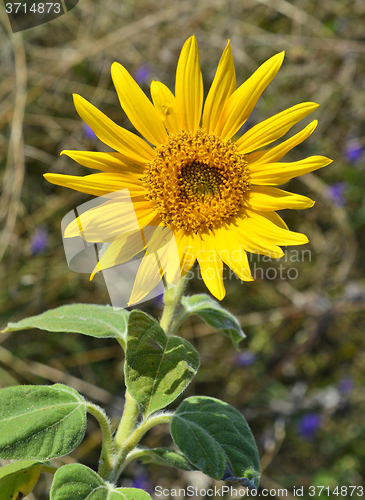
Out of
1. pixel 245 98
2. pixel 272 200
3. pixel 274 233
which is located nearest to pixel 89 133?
pixel 245 98

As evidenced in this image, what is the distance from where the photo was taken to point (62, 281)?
169 inches

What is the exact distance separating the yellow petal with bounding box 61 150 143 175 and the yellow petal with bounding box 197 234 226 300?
519 millimetres

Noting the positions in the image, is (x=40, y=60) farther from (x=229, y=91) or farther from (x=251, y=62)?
(x=229, y=91)

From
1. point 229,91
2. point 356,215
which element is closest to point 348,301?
point 356,215

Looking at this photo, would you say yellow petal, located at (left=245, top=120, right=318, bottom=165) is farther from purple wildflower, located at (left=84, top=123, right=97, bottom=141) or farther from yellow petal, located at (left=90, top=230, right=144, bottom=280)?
purple wildflower, located at (left=84, top=123, right=97, bottom=141)

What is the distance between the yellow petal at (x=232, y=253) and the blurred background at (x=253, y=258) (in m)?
2.16

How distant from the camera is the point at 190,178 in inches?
93.5

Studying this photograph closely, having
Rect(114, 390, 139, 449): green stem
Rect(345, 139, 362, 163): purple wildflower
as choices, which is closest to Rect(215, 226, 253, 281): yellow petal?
Rect(114, 390, 139, 449): green stem

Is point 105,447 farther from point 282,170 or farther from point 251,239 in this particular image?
point 282,170

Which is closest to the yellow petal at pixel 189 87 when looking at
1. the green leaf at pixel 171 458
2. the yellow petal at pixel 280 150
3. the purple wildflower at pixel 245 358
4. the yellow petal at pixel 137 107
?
the yellow petal at pixel 137 107

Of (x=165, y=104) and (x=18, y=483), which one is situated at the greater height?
(x=165, y=104)

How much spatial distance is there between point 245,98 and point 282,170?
0.41 meters

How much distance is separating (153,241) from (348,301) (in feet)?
9.44

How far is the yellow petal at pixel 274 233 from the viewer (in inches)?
79.5
